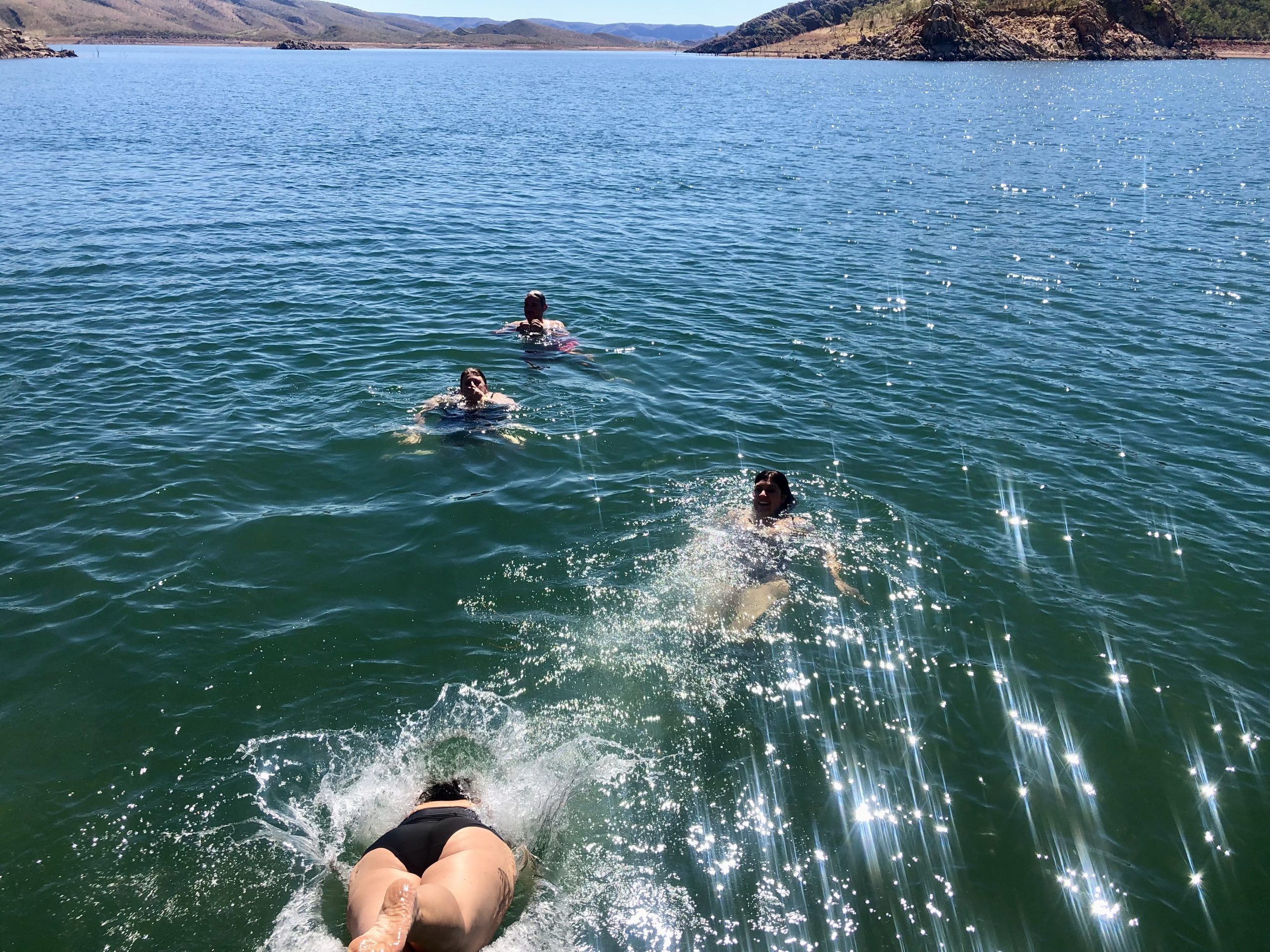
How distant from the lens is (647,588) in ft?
34.8

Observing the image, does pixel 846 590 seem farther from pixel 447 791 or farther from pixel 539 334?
pixel 539 334

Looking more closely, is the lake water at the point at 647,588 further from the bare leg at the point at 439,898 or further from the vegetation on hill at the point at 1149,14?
the vegetation on hill at the point at 1149,14

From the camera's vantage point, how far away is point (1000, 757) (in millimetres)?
8148

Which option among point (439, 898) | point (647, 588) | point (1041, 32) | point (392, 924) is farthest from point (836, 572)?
point (1041, 32)

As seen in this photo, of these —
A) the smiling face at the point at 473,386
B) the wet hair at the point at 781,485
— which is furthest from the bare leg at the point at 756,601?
the smiling face at the point at 473,386

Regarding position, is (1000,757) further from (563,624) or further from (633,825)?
(563,624)

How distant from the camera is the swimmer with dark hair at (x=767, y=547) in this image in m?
10.2

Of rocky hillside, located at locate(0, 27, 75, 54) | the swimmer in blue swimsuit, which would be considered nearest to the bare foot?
the swimmer in blue swimsuit

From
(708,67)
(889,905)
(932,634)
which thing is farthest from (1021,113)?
(708,67)

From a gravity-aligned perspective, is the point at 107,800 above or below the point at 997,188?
below

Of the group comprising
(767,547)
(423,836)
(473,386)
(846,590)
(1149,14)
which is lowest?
(846,590)

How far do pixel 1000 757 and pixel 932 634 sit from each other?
196 centimetres

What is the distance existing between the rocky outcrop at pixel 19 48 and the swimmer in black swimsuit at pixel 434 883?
19085cm

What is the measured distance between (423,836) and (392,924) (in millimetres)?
1573
